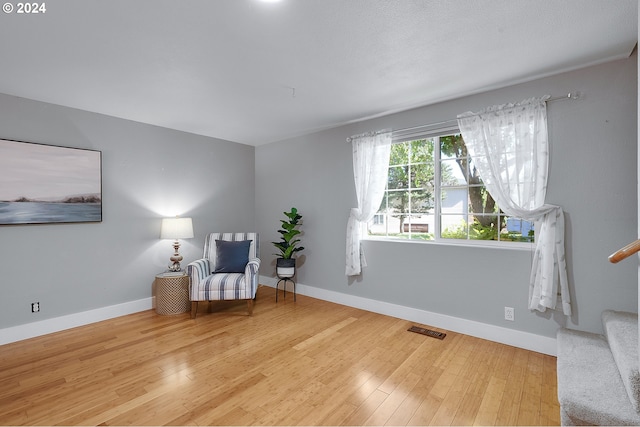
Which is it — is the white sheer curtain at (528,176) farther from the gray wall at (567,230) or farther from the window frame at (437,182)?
the window frame at (437,182)

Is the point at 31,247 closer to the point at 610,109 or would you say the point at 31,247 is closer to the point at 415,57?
the point at 415,57

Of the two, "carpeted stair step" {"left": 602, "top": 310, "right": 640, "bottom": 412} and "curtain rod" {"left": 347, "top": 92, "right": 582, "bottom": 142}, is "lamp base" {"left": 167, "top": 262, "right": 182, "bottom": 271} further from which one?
"carpeted stair step" {"left": 602, "top": 310, "right": 640, "bottom": 412}

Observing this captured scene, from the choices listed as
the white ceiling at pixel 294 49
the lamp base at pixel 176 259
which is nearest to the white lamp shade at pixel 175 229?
the lamp base at pixel 176 259

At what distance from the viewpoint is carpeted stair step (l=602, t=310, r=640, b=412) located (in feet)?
4.54

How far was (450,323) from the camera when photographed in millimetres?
3045

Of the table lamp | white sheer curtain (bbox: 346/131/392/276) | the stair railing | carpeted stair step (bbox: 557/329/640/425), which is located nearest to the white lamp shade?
the table lamp

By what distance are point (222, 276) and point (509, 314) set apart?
3.05 meters

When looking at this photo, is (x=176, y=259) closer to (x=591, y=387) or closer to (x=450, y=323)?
(x=450, y=323)

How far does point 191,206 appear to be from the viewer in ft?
13.9

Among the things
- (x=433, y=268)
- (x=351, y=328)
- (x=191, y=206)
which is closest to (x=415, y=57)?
(x=433, y=268)

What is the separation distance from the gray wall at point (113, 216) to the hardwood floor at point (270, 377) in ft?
1.53

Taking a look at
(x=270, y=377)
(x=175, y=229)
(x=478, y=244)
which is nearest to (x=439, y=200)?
(x=478, y=244)

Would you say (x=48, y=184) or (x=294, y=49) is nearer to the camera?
(x=294, y=49)

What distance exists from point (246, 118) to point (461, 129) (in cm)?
246
